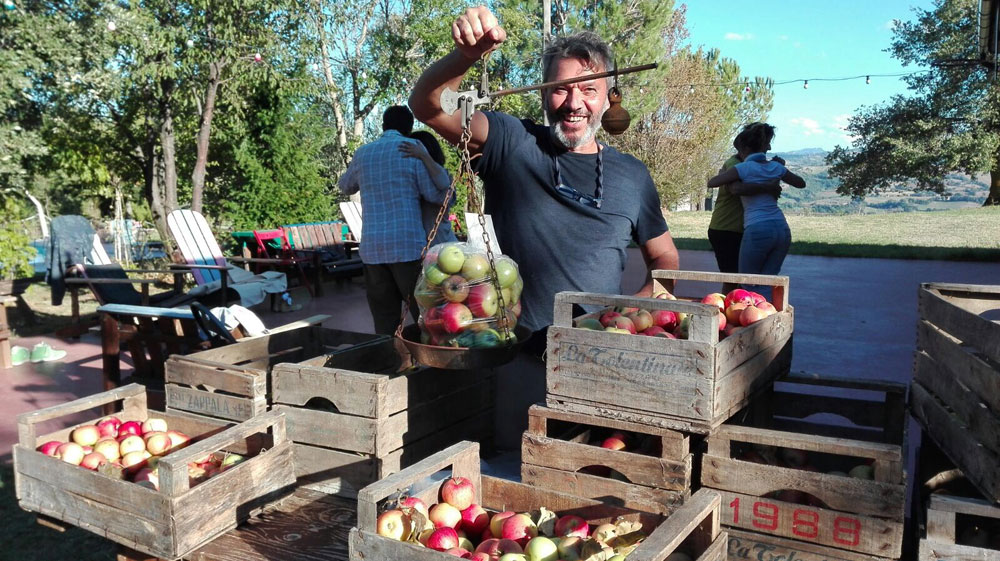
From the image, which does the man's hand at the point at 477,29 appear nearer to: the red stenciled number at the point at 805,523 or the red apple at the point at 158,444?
the red stenciled number at the point at 805,523

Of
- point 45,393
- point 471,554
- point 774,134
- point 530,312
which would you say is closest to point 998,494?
point 471,554

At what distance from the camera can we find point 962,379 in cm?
232

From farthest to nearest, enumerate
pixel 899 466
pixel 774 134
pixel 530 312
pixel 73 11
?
pixel 73 11
pixel 774 134
pixel 530 312
pixel 899 466

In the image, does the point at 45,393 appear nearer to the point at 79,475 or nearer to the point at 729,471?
the point at 79,475

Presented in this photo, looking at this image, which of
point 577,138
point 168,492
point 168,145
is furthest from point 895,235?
point 168,492

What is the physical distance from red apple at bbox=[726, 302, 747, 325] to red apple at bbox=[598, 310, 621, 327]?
443 millimetres

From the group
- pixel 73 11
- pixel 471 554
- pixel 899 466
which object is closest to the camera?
pixel 471 554

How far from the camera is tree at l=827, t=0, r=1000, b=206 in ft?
91.2

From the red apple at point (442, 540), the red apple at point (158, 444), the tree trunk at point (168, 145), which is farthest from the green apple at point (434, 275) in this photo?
the tree trunk at point (168, 145)

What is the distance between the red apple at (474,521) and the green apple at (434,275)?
0.76 m

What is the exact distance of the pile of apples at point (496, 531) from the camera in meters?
1.92

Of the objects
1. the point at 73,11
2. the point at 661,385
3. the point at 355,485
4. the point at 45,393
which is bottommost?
the point at 45,393

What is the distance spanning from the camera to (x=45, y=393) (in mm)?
6445

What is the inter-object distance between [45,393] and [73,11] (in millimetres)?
7171
